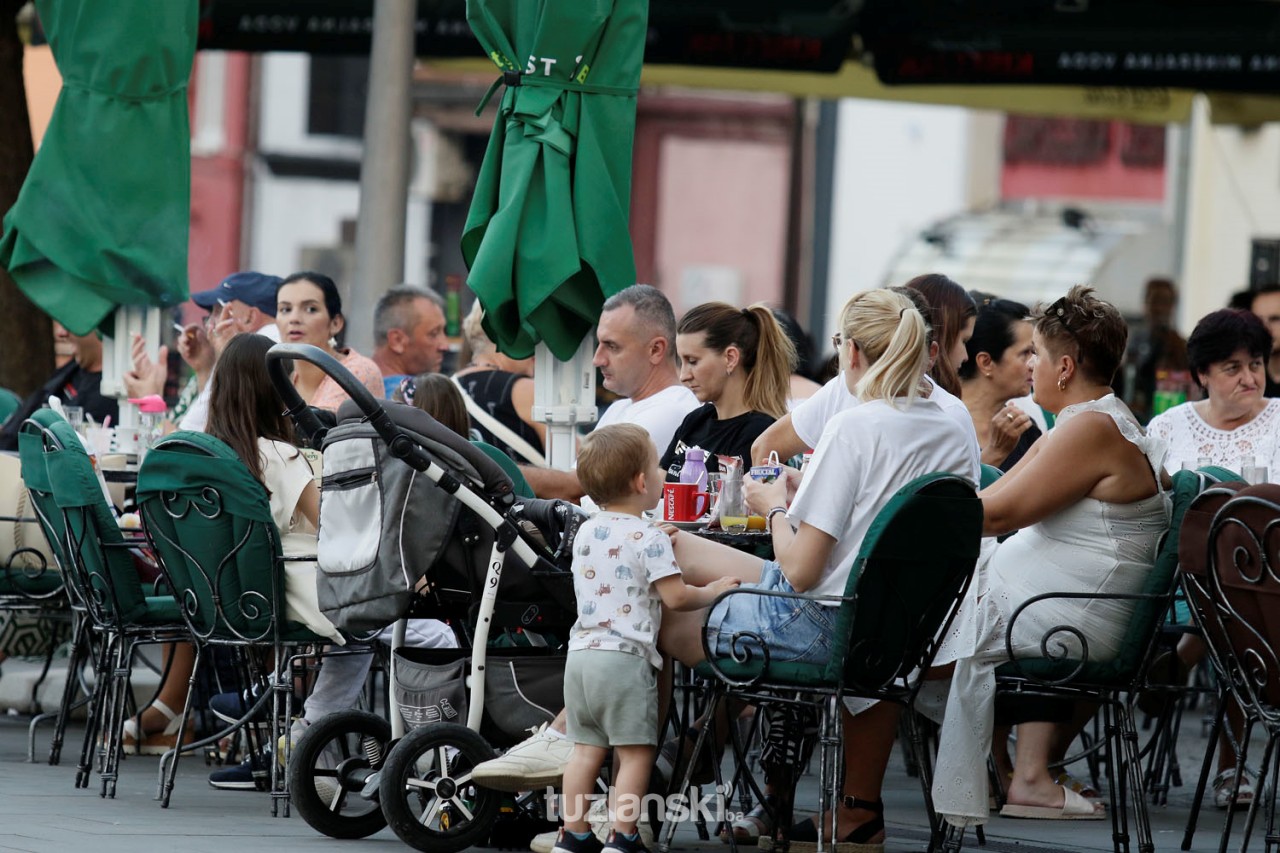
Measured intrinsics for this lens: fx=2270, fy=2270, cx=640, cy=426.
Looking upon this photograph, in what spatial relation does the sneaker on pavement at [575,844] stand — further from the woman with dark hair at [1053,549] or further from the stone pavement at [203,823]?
the woman with dark hair at [1053,549]

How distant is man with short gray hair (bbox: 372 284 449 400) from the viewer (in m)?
10.3

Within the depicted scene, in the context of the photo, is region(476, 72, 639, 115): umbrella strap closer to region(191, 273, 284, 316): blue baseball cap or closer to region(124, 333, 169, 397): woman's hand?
region(124, 333, 169, 397): woman's hand

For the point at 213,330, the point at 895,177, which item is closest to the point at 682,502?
the point at 213,330

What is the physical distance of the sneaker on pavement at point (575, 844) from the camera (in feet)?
19.8

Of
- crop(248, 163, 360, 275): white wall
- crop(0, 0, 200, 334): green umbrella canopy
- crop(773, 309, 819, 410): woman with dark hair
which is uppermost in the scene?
crop(248, 163, 360, 275): white wall

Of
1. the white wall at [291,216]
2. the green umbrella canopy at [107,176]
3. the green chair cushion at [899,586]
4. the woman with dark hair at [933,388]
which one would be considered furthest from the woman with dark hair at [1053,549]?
the white wall at [291,216]

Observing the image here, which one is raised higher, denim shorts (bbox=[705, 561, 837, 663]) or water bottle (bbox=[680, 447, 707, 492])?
water bottle (bbox=[680, 447, 707, 492])

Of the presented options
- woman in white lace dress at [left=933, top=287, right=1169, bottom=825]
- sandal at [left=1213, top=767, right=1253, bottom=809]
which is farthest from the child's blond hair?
sandal at [left=1213, top=767, right=1253, bottom=809]

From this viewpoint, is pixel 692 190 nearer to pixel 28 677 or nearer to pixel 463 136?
pixel 463 136

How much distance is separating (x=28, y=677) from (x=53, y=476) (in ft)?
7.83

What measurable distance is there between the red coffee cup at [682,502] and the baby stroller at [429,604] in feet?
1.85

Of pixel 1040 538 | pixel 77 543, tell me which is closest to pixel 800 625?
pixel 1040 538

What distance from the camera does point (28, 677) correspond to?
31.6ft

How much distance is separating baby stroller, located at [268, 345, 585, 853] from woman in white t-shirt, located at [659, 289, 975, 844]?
1.39 ft
